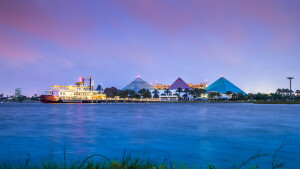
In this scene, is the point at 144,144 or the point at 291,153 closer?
the point at 291,153

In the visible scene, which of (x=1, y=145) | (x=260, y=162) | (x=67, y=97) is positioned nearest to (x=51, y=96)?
(x=67, y=97)

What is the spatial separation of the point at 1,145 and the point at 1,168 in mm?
11413

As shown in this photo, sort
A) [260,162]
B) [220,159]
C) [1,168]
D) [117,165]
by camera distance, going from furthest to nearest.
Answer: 1. [220,159]
2. [260,162]
3. [1,168]
4. [117,165]

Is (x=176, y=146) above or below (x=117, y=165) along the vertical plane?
below

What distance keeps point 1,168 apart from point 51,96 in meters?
149

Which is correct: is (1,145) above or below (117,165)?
below

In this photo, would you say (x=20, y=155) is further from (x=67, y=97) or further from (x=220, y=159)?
(x=67, y=97)

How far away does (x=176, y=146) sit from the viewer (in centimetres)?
1528

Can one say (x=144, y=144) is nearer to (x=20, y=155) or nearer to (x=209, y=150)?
(x=209, y=150)

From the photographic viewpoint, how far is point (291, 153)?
13.1m

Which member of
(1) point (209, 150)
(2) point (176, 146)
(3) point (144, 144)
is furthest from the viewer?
(3) point (144, 144)

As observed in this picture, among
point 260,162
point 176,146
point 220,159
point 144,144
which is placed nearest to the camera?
point 260,162

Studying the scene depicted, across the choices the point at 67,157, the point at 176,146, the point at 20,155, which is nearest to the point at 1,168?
the point at 67,157

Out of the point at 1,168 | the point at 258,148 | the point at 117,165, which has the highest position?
the point at 117,165
